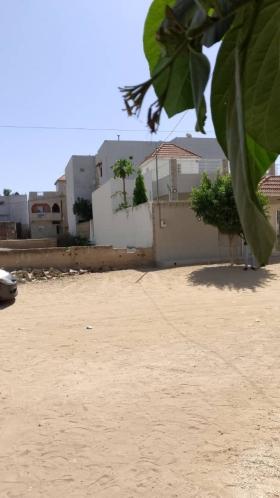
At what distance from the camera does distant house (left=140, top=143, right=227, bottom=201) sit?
66.4ft

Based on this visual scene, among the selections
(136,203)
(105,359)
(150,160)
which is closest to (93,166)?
(150,160)

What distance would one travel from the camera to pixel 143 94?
481mm

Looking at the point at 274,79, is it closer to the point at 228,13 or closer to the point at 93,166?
the point at 228,13

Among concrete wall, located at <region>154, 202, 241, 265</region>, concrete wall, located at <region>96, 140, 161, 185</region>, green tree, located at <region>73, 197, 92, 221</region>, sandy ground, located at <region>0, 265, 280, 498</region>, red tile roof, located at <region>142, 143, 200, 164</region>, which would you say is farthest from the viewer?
green tree, located at <region>73, 197, 92, 221</region>

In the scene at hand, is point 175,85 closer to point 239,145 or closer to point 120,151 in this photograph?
point 239,145

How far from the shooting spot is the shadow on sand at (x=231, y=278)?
12879mm

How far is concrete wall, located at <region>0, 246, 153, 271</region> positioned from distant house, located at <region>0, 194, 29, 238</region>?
31.9m

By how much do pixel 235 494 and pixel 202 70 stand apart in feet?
11.0

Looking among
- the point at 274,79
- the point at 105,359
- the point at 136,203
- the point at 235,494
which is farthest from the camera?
the point at 136,203

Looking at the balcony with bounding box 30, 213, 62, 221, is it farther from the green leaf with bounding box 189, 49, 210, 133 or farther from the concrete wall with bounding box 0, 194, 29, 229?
the green leaf with bounding box 189, 49, 210, 133

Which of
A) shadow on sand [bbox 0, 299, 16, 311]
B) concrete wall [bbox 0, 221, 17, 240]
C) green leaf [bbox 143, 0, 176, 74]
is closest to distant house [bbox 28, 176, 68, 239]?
concrete wall [bbox 0, 221, 17, 240]

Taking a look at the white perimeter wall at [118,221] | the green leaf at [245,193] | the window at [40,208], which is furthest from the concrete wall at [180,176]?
the window at [40,208]

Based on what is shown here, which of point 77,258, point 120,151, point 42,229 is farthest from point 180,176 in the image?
point 42,229

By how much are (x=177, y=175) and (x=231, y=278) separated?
7.66 metres
